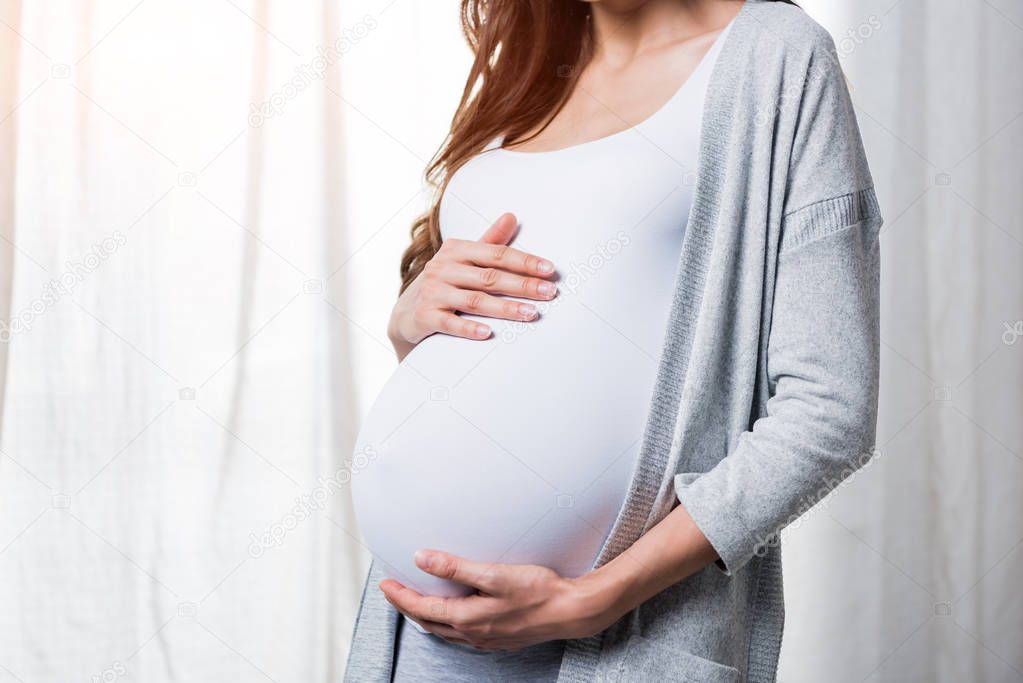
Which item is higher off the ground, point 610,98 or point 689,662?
point 610,98

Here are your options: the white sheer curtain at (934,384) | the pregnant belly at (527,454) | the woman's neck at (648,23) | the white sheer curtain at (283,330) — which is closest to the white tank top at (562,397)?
the pregnant belly at (527,454)

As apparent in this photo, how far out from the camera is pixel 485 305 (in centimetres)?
76

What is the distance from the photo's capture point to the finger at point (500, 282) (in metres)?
0.73

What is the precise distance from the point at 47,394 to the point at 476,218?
121cm

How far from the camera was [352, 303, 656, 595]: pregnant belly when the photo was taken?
696 mm

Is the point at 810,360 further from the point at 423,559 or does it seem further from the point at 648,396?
the point at 423,559

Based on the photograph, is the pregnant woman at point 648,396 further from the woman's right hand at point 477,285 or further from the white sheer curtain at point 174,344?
the white sheer curtain at point 174,344

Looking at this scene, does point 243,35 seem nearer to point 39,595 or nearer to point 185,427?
point 185,427

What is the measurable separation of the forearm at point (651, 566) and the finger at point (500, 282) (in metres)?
0.20

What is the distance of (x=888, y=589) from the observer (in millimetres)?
1896

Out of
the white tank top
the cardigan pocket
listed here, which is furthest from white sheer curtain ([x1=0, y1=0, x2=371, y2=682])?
the cardigan pocket

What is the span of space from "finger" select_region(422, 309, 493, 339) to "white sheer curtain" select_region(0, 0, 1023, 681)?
103cm

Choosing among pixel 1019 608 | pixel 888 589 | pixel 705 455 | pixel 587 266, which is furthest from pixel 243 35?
pixel 1019 608

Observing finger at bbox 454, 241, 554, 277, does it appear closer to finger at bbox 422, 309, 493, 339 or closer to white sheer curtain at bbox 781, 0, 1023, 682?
finger at bbox 422, 309, 493, 339
